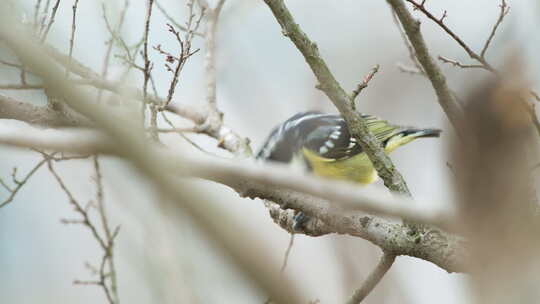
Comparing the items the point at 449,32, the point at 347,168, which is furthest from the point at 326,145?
the point at 449,32

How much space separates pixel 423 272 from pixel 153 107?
3508 mm

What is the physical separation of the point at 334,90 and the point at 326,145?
229 centimetres

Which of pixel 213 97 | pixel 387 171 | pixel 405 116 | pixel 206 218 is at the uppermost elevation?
pixel 405 116

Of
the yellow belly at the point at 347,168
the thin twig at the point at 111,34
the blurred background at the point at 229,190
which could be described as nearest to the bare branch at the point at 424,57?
the blurred background at the point at 229,190

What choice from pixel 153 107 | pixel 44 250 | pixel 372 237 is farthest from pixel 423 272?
pixel 44 250

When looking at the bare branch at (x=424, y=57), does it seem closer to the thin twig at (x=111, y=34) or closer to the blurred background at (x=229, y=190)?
the blurred background at (x=229, y=190)

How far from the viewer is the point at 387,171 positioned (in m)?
2.85

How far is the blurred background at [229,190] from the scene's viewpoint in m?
2.93

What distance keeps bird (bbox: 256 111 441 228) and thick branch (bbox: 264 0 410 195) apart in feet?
6.27

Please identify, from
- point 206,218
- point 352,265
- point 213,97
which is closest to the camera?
point 206,218

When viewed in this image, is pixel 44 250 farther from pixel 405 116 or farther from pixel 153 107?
pixel 153 107

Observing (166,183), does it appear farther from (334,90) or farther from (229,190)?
(229,190)

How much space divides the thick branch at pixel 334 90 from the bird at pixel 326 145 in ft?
6.27

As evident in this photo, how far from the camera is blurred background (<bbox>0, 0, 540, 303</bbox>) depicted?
2.93 m
